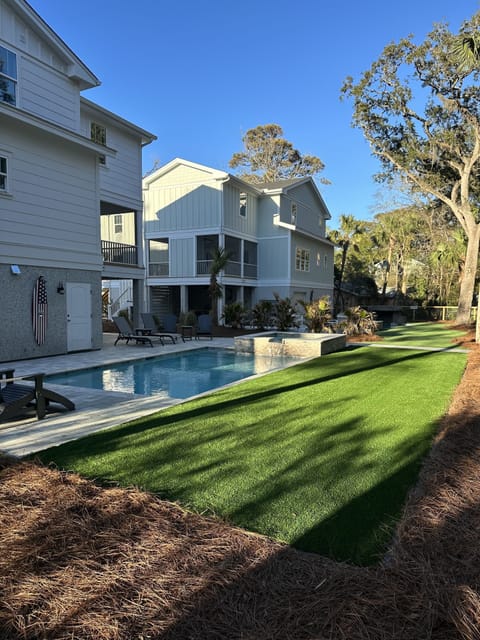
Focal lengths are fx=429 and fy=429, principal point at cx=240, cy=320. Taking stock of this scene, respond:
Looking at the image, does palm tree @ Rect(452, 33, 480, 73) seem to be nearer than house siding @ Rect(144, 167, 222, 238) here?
Yes

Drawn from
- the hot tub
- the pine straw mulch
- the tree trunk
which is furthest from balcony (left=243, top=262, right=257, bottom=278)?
the pine straw mulch

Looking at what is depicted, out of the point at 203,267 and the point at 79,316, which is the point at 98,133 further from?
the point at 203,267

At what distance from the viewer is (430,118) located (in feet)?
87.7

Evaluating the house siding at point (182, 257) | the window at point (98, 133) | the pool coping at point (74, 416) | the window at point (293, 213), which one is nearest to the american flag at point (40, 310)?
the pool coping at point (74, 416)

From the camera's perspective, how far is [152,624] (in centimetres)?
222

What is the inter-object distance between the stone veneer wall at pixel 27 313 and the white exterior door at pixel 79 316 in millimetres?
184

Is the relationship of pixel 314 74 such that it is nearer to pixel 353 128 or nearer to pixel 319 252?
pixel 353 128

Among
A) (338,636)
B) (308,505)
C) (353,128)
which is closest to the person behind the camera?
(338,636)

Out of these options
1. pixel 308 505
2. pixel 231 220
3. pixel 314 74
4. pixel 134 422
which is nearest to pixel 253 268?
pixel 231 220

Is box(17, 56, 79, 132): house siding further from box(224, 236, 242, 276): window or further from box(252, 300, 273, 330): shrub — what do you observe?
box(224, 236, 242, 276): window

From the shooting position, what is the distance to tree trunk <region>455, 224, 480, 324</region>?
26.5 metres

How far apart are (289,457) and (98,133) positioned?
15507mm

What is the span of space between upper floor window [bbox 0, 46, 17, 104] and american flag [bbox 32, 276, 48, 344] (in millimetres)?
4903

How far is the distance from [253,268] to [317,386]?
714 inches
